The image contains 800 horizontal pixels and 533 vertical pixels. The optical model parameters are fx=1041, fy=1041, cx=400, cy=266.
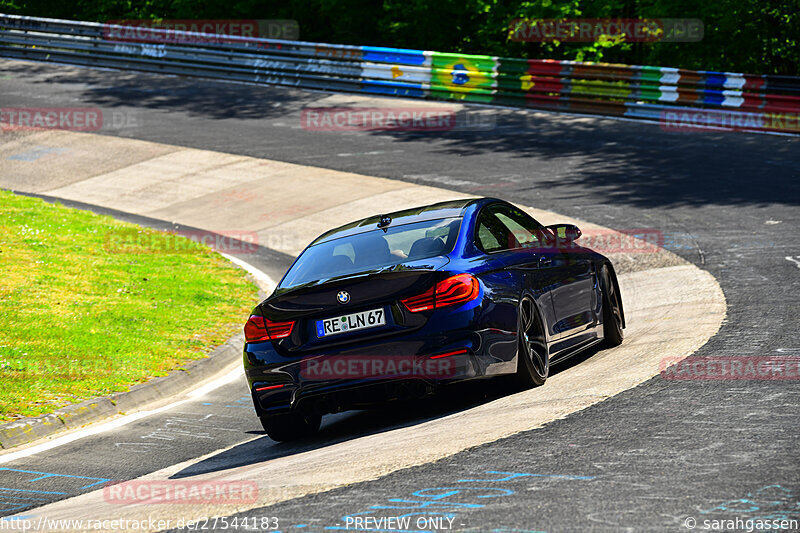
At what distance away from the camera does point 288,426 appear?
7.40m

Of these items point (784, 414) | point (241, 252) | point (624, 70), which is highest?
point (624, 70)

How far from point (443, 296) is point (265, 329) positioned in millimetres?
1248

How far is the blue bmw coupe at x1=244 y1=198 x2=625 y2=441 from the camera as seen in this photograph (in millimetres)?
6766

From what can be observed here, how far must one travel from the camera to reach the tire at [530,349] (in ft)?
23.7

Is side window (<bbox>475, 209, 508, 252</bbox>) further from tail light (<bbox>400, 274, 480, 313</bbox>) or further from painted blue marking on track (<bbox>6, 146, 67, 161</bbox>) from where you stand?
painted blue marking on track (<bbox>6, 146, 67, 161</bbox>)

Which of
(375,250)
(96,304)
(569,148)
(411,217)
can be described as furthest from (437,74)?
(375,250)

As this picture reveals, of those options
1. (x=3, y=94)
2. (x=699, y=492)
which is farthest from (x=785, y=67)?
(x=699, y=492)

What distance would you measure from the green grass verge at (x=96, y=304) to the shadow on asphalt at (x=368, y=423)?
7.29ft

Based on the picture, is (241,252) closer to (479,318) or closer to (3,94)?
(479,318)

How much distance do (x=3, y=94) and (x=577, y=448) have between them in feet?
88.5

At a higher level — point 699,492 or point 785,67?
point 785,67

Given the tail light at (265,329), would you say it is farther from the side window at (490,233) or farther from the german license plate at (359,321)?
the side window at (490,233)

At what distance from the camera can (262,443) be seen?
764cm

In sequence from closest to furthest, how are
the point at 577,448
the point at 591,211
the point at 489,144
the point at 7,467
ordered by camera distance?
the point at 577,448 → the point at 7,467 → the point at 591,211 → the point at 489,144
